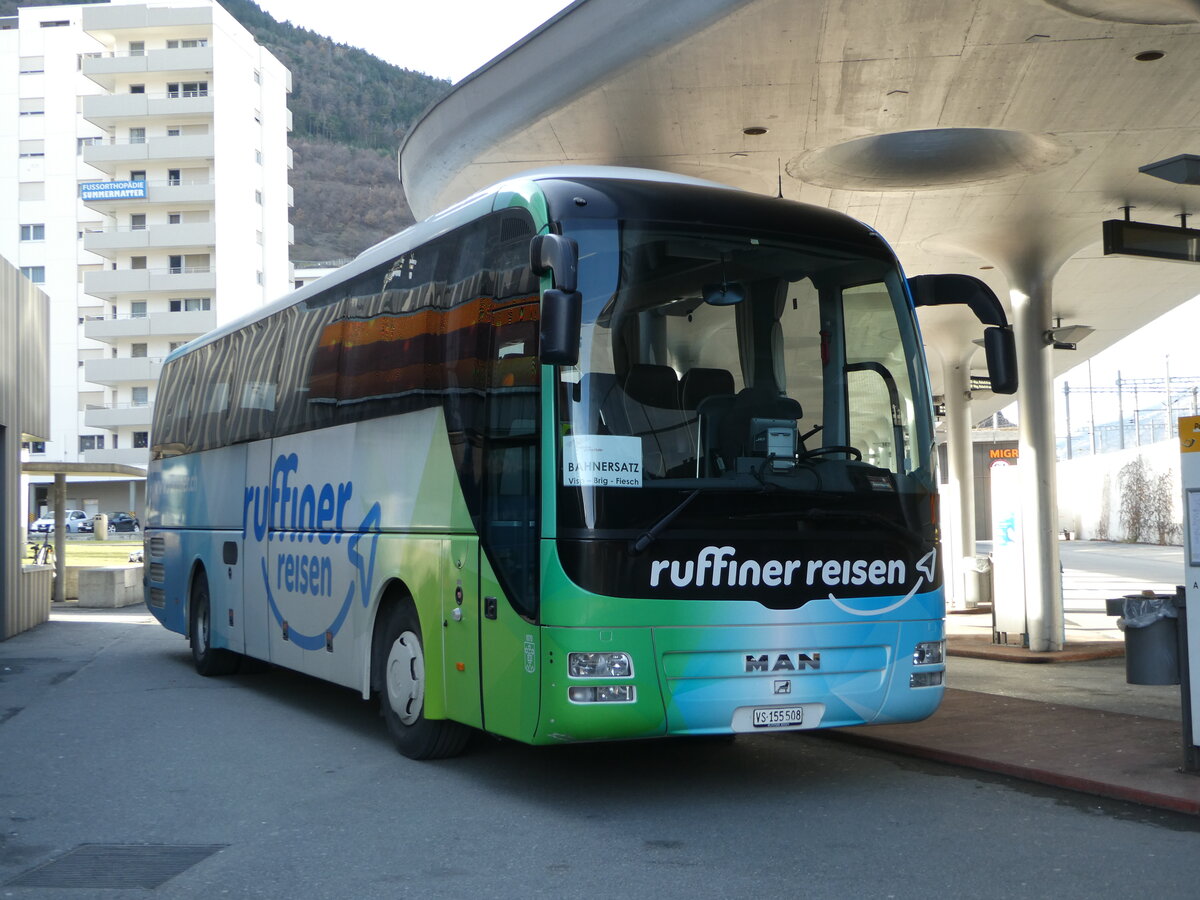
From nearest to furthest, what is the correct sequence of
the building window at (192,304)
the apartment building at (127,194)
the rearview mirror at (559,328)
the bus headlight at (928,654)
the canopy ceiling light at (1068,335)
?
the rearview mirror at (559,328) < the bus headlight at (928,654) < the canopy ceiling light at (1068,335) < the apartment building at (127,194) < the building window at (192,304)

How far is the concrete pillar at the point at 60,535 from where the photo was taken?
25.5 metres

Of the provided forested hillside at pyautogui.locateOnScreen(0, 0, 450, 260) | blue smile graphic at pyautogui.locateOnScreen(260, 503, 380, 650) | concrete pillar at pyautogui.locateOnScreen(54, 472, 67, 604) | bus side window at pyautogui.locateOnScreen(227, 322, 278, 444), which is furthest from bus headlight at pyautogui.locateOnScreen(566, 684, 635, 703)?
forested hillside at pyautogui.locateOnScreen(0, 0, 450, 260)

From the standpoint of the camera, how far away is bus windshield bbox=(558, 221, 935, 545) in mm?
7164

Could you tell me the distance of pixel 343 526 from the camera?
10.2m

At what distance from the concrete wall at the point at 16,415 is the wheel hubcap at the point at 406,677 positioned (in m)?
11.4

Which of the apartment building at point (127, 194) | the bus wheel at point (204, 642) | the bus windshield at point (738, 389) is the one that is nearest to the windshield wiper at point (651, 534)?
the bus windshield at point (738, 389)

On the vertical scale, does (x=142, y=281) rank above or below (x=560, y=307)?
above

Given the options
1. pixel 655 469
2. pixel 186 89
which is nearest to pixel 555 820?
pixel 655 469

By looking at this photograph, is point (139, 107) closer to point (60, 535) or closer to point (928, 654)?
point (60, 535)

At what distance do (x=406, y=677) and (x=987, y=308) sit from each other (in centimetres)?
444

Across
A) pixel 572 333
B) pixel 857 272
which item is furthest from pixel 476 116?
pixel 572 333

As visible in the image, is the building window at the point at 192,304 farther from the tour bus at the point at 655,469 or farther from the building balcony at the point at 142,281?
the tour bus at the point at 655,469

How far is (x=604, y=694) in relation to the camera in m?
7.04

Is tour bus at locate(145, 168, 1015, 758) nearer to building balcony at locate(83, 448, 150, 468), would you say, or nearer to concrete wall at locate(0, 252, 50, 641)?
concrete wall at locate(0, 252, 50, 641)
